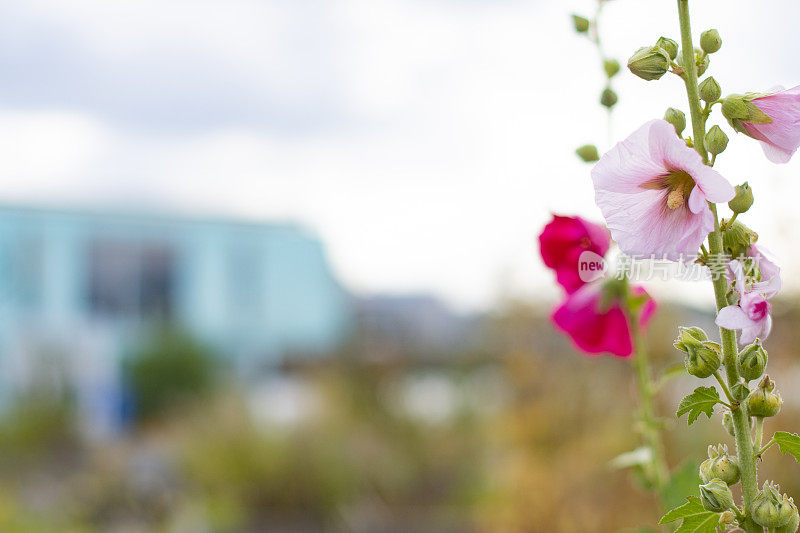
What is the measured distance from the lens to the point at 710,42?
1.70 feet

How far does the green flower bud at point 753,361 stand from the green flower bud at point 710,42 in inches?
7.6

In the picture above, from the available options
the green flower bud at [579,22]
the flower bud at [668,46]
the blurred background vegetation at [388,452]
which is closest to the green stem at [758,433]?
the flower bud at [668,46]

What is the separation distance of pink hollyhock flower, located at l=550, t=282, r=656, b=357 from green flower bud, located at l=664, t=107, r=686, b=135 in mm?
271

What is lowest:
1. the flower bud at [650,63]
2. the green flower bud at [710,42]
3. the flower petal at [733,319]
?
the flower petal at [733,319]

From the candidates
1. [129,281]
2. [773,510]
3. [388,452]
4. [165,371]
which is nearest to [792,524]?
[773,510]

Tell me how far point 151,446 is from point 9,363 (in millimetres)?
2753

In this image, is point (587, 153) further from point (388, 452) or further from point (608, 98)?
point (388, 452)

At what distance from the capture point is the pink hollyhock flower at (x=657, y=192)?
453mm

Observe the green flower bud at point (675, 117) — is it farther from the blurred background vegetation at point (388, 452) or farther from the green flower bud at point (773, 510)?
the blurred background vegetation at point (388, 452)

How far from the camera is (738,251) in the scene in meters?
0.49

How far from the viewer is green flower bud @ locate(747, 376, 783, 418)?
474mm

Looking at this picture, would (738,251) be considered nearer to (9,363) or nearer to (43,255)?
(9,363)

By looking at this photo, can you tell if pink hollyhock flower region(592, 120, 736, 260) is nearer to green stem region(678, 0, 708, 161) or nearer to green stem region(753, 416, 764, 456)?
green stem region(678, 0, 708, 161)

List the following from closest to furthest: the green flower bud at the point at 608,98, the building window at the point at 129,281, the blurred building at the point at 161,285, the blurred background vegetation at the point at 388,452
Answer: the green flower bud at the point at 608,98, the blurred background vegetation at the point at 388,452, the blurred building at the point at 161,285, the building window at the point at 129,281
